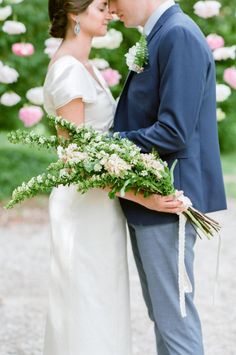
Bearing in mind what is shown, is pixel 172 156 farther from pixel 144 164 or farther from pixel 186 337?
pixel 186 337

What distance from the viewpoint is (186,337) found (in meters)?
3.61

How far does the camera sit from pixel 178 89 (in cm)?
339

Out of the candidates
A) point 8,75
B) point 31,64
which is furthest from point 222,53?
point 31,64

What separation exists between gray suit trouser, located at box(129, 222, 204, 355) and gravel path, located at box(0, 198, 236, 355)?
1.56 metres

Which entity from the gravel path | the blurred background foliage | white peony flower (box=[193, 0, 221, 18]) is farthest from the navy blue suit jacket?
the blurred background foliage

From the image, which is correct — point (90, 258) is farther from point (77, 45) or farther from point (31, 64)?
point (31, 64)

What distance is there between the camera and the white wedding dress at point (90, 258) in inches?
151

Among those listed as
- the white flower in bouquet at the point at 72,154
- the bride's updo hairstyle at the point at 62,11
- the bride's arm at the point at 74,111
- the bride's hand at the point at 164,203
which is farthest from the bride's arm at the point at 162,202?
the bride's updo hairstyle at the point at 62,11

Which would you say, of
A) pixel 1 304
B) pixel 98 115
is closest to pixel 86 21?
pixel 98 115

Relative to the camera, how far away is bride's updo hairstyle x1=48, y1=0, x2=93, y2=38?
388 centimetres

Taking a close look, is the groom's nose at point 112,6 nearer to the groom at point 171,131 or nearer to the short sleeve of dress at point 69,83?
the groom at point 171,131

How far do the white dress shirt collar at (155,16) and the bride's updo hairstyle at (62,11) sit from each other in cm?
38

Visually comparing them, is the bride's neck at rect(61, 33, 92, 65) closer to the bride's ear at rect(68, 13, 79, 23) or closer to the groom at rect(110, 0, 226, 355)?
the bride's ear at rect(68, 13, 79, 23)

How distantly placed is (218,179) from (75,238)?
667mm
